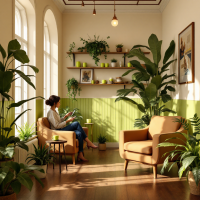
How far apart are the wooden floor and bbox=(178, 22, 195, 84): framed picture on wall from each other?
1.56 m

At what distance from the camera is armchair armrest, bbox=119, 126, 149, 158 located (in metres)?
4.08

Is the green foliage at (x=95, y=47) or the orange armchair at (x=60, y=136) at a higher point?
the green foliage at (x=95, y=47)

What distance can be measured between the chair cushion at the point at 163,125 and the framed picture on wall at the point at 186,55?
71cm

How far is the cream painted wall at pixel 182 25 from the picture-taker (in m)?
3.77

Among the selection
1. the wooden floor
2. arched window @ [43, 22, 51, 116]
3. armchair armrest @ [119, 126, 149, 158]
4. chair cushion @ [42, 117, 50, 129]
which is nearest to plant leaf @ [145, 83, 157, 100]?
armchair armrest @ [119, 126, 149, 158]

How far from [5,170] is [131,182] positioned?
1829mm

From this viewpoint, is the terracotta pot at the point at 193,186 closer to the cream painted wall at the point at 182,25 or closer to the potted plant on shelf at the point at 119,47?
the cream painted wall at the point at 182,25

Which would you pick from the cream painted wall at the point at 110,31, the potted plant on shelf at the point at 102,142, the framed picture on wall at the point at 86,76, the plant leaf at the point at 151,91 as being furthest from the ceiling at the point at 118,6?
the potted plant on shelf at the point at 102,142

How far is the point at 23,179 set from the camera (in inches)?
89.7

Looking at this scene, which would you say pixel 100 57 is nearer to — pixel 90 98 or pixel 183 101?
pixel 90 98

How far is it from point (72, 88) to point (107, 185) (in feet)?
11.1

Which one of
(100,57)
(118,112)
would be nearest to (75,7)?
(100,57)

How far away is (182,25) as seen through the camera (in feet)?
14.8

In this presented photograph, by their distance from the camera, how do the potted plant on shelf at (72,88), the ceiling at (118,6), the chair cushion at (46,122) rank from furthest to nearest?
the potted plant on shelf at (72,88)
the ceiling at (118,6)
the chair cushion at (46,122)
